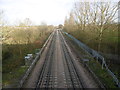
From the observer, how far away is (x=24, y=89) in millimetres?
8875

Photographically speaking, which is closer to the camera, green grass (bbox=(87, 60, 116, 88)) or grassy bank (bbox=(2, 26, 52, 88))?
green grass (bbox=(87, 60, 116, 88))

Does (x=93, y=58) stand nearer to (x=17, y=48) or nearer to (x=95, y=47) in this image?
(x=95, y=47)

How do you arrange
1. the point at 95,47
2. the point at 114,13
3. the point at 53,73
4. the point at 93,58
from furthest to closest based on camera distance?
the point at 95,47, the point at 114,13, the point at 93,58, the point at 53,73

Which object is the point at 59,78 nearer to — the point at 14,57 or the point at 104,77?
the point at 104,77

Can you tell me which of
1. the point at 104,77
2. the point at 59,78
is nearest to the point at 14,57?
the point at 59,78

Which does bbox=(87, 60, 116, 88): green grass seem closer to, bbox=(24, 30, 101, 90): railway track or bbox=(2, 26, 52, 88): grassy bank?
bbox=(24, 30, 101, 90): railway track

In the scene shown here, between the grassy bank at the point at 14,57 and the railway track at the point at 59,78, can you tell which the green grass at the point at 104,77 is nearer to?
the railway track at the point at 59,78

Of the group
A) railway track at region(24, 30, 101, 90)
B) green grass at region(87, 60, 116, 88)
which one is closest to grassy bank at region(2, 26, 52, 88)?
railway track at region(24, 30, 101, 90)

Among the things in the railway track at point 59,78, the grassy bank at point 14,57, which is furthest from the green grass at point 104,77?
the grassy bank at point 14,57

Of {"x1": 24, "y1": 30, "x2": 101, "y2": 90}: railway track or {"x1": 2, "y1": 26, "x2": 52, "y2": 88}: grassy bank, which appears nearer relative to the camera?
{"x1": 24, "y1": 30, "x2": 101, "y2": 90}: railway track

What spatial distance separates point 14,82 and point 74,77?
496 cm

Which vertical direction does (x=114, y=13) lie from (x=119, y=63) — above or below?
above

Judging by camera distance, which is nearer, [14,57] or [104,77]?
[104,77]

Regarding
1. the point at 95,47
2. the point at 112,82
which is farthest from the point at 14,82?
the point at 95,47
